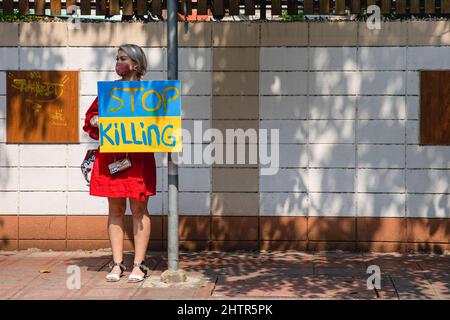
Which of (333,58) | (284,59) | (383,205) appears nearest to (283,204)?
(383,205)

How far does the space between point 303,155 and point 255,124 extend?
655 mm

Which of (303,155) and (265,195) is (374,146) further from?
(265,195)

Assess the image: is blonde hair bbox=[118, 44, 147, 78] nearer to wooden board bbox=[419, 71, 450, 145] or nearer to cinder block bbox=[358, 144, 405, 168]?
cinder block bbox=[358, 144, 405, 168]

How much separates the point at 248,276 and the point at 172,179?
4.09 feet

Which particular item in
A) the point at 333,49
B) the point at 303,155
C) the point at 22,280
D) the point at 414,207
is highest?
the point at 333,49

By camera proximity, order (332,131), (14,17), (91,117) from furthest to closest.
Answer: (14,17) < (332,131) < (91,117)

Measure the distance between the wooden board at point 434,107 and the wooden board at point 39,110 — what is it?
3960 millimetres

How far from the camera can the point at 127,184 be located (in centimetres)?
720

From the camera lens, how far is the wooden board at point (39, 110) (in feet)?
29.3

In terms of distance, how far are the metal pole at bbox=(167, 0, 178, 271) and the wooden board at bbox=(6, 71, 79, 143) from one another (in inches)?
87.3

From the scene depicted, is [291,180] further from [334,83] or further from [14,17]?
[14,17]

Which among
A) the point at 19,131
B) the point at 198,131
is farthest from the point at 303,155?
the point at 19,131

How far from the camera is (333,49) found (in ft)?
28.9

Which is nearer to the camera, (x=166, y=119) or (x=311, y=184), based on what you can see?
(x=166, y=119)
